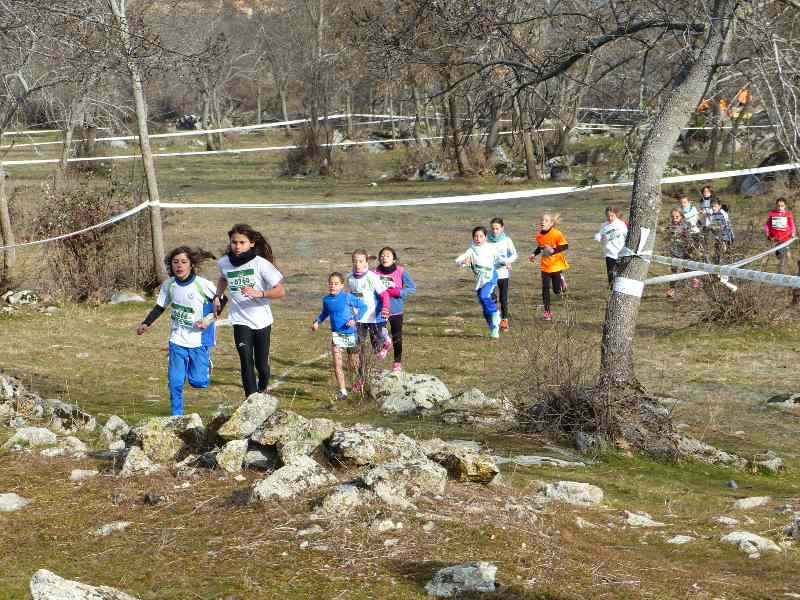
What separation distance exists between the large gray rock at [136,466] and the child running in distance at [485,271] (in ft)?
24.1

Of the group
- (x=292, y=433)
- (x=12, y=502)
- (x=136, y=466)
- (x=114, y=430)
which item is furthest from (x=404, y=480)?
(x=114, y=430)

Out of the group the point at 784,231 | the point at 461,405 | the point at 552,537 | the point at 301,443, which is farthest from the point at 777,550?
the point at 784,231

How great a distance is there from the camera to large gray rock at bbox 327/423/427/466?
19.6 ft

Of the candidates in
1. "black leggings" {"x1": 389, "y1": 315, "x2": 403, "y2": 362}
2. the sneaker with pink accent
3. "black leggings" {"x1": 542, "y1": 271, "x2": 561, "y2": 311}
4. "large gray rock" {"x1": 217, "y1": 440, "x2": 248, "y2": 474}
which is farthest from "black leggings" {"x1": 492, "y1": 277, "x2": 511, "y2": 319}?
"large gray rock" {"x1": 217, "y1": 440, "x2": 248, "y2": 474}

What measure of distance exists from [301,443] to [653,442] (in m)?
3.04

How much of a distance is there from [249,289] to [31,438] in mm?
2106

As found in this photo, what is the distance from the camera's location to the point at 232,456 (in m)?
6.14

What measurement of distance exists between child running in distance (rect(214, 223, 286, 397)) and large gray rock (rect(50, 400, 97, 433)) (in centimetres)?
129

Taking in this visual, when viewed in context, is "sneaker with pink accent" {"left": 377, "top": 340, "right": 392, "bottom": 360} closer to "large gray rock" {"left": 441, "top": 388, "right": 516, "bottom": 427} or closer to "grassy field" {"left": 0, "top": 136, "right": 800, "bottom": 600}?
"grassy field" {"left": 0, "top": 136, "right": 800, "bottom": 600}

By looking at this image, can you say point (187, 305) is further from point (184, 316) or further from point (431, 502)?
point (431, 502)

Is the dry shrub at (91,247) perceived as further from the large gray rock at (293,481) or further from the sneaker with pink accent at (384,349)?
the large gray rock at (293,481)

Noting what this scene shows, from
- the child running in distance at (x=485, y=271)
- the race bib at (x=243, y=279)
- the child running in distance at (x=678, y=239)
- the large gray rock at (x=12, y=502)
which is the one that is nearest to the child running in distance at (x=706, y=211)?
the child running in distance at (x=678, y=239)

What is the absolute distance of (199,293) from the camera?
29.1 ft

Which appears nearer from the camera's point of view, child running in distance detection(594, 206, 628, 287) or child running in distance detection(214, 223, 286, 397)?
child running in distance detection(214, 223, 286, 397)
